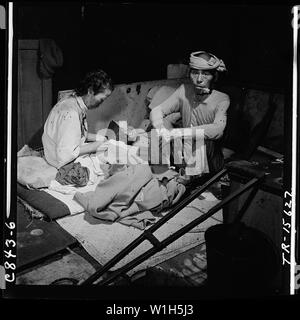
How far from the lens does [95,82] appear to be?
16.8 ft

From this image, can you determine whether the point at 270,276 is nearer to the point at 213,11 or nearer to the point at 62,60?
the point at 213,11

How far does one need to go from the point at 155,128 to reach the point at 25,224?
2.23m

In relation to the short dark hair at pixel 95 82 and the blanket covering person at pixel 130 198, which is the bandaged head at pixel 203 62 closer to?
the short dark hair at pixel 95 82

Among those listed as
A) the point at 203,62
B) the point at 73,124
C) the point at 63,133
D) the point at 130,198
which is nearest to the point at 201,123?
the point at 203,62

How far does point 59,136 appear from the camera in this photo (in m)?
5.06

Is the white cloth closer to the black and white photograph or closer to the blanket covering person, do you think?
the black and white photograph

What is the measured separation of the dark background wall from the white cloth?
362mm

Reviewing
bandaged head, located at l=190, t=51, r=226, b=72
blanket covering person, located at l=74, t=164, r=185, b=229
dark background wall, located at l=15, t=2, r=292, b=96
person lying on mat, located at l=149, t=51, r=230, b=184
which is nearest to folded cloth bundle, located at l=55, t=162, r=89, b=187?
blanket covering person, located at l=74, t=164, r=185, b=229

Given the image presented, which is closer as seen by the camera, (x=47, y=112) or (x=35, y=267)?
(x=35, y=267)

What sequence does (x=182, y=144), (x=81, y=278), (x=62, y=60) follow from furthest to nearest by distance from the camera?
1. (x=182, y=144)
2. (x=62, y=60)
3. (x=81, y=278)

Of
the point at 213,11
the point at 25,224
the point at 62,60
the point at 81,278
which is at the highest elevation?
the point at 213,11

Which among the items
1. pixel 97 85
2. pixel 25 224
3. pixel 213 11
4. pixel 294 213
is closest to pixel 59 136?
pixel 97 85

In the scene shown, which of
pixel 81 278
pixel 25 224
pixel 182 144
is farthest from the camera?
pixel 182 144

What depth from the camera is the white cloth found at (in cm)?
A: 506
